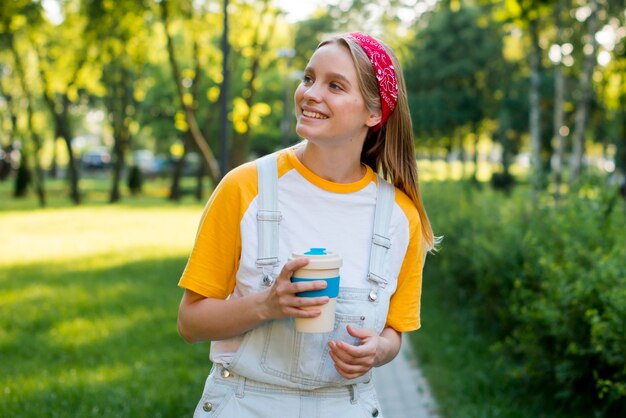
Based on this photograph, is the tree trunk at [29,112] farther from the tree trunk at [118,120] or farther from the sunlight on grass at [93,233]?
the tree trunk at [118,120]

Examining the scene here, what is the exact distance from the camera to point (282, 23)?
20.3 metres

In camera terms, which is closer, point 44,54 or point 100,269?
point 100,269

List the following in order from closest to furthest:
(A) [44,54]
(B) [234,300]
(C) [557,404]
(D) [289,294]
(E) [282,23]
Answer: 1. (D) [289,294]
2. (B) [234,300]
3. (C) [557,404]
4. (E) [282,23]
5. (A) [44,54]

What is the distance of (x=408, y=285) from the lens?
2.52 metres

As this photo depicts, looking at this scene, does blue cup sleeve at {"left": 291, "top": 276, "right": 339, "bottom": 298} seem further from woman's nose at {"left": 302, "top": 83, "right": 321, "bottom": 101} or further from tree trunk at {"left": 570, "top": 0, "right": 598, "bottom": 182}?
tree trunk at {"left": 570, "top": 0, "right": 598, "bottom": 182}

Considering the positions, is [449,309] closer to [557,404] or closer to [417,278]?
[557,404]

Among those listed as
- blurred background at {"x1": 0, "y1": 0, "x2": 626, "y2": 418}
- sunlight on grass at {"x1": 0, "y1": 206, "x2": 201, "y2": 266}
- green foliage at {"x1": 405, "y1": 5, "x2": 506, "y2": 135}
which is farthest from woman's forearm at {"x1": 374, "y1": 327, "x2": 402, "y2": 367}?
green foliage at {"x1": 405, "y1": 5, "x2": 506, "y2": 135}

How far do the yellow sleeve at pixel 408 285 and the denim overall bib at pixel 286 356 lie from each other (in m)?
0.10

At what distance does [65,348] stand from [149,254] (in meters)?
7.92

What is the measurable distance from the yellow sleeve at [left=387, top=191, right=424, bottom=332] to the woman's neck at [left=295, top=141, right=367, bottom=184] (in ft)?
0.58

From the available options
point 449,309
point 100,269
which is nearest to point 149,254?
point 100,269

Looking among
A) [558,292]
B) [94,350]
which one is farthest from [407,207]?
[94,350]

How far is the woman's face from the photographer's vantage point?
234 centimetres

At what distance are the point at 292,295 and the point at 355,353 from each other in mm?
264
